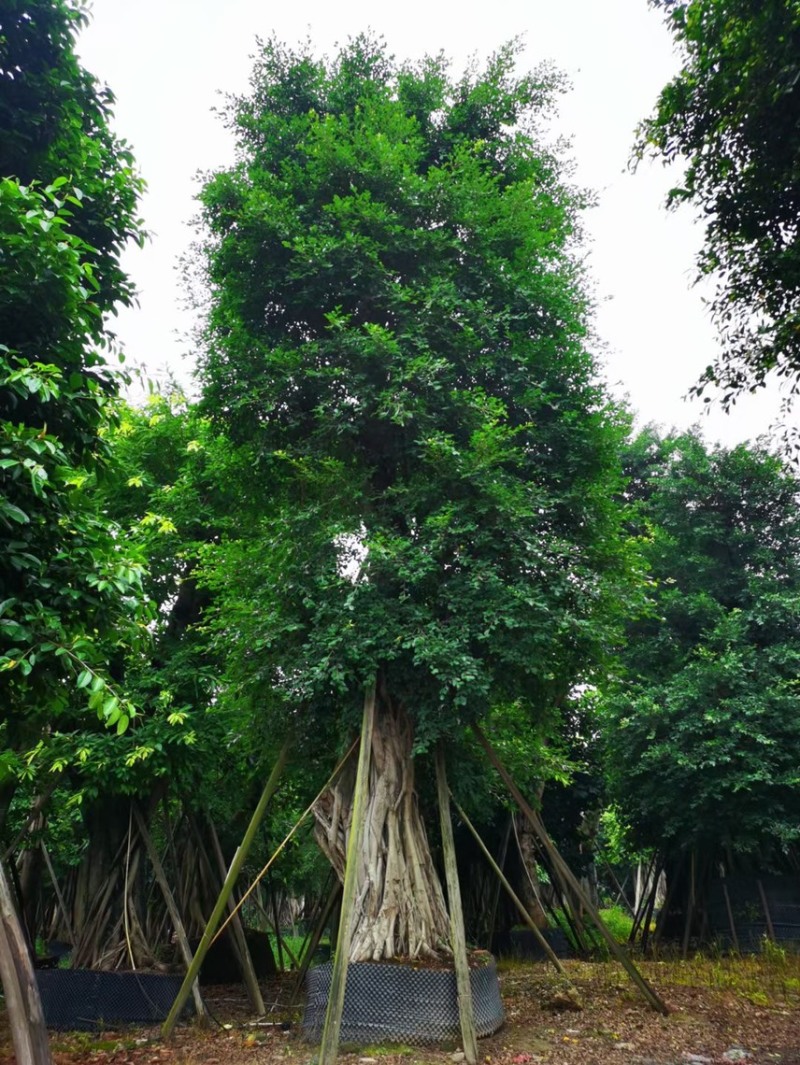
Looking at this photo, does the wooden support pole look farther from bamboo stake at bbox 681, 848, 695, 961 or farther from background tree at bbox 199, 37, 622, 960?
bamboo stake at bbox 681, 848, 695, 961

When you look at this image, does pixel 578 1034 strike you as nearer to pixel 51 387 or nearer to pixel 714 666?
pixel 51 387

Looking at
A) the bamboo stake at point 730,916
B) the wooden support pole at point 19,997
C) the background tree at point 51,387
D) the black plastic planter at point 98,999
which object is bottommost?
the black plastic planter at point 98,999

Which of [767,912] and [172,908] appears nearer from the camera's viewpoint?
[172,908]

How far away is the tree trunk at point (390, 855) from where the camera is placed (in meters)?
7.45

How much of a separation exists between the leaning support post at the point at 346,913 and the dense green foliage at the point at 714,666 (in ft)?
21.2

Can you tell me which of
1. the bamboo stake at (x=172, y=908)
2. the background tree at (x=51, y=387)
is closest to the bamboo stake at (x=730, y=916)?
the bamboo stake at (x=172, y=908)

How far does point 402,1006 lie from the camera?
6676 millimetres

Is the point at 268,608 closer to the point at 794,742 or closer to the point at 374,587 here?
the point at 374,587

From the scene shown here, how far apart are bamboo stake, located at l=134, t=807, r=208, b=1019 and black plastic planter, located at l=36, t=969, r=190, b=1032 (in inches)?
21.1

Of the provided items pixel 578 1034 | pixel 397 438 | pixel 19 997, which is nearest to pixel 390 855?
pixel 578 1034

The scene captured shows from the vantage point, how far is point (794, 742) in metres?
13.1

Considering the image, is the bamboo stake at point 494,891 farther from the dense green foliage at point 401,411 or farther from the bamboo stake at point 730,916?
the dense green foliage at point 401,411

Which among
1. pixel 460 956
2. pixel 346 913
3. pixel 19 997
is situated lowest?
pixel 19 997

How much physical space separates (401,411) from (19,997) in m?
5.49
